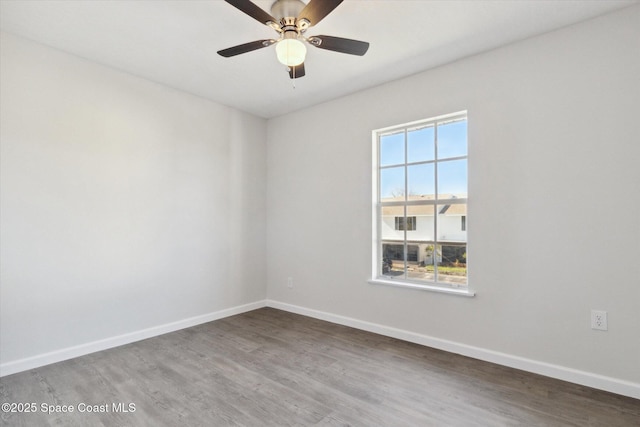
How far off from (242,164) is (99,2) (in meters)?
2.35

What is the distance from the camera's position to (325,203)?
400 centimetres

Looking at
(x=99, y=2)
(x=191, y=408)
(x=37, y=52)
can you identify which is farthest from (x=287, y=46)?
(x=191, y=408)

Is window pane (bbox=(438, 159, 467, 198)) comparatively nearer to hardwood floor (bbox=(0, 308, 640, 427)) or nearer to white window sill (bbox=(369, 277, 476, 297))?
white window sill (bbox=(369, 277, 476, 297))

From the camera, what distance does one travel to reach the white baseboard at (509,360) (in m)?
2.24

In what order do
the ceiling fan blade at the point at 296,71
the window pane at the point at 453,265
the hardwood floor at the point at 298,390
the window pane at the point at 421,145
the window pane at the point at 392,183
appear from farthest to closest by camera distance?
the window pane at the point at 392,183, the window pane at the point at 421,145, the window pane at the point at 453,265, the ceiling fan blade at the point at 296,71, the hardwood floor at the point at 298,390

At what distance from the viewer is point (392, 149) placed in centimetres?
354

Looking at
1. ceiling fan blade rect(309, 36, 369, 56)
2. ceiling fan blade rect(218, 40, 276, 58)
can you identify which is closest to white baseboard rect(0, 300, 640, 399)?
ceiling fan blade rect(309, 36, 369, 56)

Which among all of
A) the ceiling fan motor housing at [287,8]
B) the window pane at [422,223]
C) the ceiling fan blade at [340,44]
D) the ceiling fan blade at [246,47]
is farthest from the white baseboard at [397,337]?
the ceiling fan motor housing at [287,8]

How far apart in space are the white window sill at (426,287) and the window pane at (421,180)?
888 millimetres

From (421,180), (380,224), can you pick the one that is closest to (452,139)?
(421,180)

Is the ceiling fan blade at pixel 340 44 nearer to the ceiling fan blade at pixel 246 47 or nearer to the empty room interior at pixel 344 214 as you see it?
the empty room interior at pixel 344 214

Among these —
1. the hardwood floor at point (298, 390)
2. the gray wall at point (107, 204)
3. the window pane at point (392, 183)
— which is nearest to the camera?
the hardwood floor at point (298, 390)

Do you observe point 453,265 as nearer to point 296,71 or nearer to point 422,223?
point 422,223

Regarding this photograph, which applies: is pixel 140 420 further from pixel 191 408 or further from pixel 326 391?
pixel 326 391
